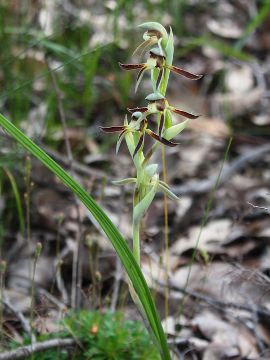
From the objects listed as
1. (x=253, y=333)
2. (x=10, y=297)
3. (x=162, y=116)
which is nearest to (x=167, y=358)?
(x=162, y=116)

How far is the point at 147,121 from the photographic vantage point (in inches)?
61.6

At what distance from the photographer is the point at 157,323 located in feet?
5.14

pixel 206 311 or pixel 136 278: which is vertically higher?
pixel 136 278

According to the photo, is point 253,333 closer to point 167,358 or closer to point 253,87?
point 167,358

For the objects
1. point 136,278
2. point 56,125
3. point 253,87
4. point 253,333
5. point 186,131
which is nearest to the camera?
point 136,278

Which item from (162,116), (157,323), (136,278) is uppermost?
(162,116)

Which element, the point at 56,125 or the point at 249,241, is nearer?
the point at 249,241

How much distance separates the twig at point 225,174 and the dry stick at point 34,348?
1339mm

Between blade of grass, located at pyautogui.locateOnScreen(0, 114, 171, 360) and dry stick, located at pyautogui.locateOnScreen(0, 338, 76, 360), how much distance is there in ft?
1.59

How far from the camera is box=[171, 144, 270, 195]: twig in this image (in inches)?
127

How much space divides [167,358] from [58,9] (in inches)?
126

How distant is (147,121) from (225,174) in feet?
6.12

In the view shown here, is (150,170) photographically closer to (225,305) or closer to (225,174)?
(225,305)

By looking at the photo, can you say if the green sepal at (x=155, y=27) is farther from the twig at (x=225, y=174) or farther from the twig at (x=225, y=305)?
the twig at (x=225, y=174)
